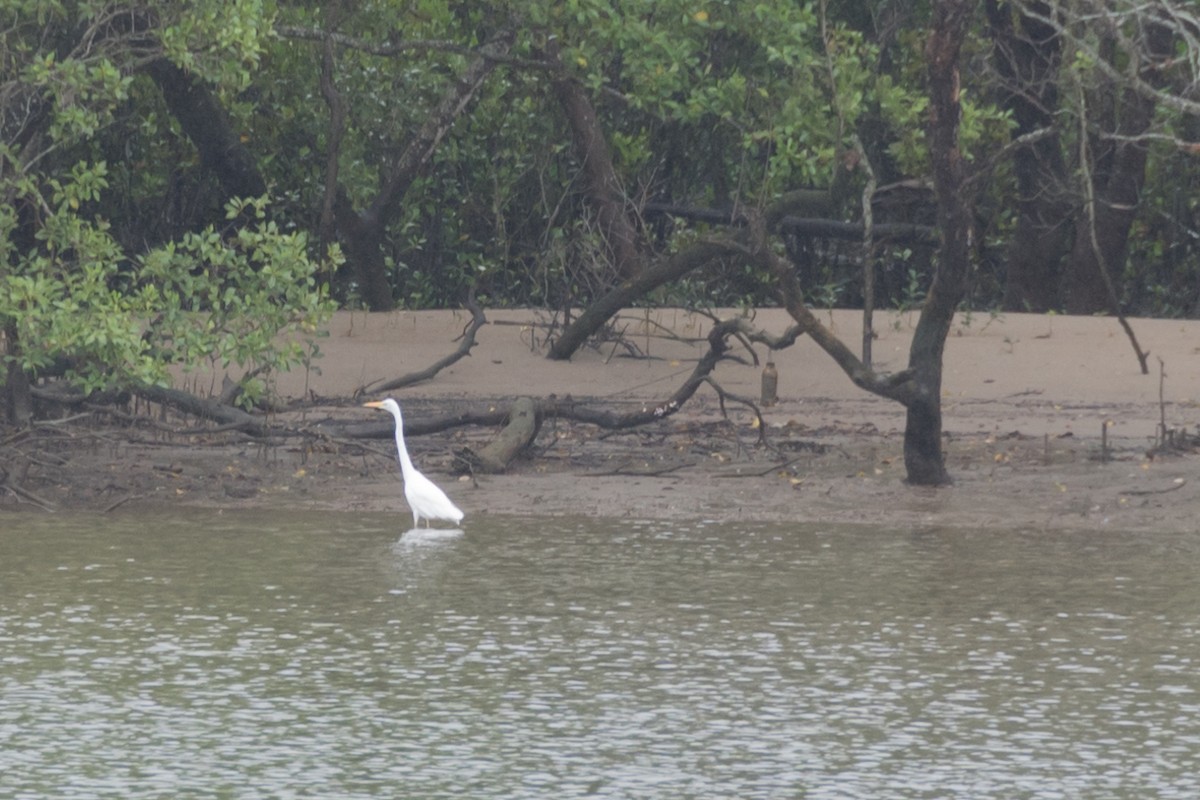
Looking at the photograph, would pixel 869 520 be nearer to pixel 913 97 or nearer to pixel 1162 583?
pixel 1162 583

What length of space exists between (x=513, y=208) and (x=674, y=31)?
27.7ft

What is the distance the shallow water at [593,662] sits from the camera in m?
6.46

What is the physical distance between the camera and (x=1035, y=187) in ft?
72.0

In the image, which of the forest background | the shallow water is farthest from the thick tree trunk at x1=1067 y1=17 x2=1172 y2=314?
the shallow water

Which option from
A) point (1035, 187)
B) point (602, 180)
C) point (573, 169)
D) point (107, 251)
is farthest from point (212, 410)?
point (1035, 187)

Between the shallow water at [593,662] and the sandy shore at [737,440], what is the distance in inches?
33.1

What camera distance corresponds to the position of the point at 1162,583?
9812 millimetres

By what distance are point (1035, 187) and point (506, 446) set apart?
1047 cm

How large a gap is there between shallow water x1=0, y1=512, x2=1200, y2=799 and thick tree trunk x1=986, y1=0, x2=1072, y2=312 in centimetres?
1024

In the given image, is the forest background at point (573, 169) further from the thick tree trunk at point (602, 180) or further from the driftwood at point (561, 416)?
the driftwood at point (561, 416)

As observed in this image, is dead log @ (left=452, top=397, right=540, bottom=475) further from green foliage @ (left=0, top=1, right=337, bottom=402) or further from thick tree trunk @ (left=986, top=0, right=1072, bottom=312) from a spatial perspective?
thick tree trunk @ (left=986, top=0, right=1072, bottom=312)

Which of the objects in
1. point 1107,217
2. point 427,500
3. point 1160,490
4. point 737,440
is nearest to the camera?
point 427,500

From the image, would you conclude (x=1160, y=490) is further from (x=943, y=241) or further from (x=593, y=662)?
(x=593, y=662)

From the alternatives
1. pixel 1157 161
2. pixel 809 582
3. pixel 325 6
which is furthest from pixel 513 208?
pixel 809 582
